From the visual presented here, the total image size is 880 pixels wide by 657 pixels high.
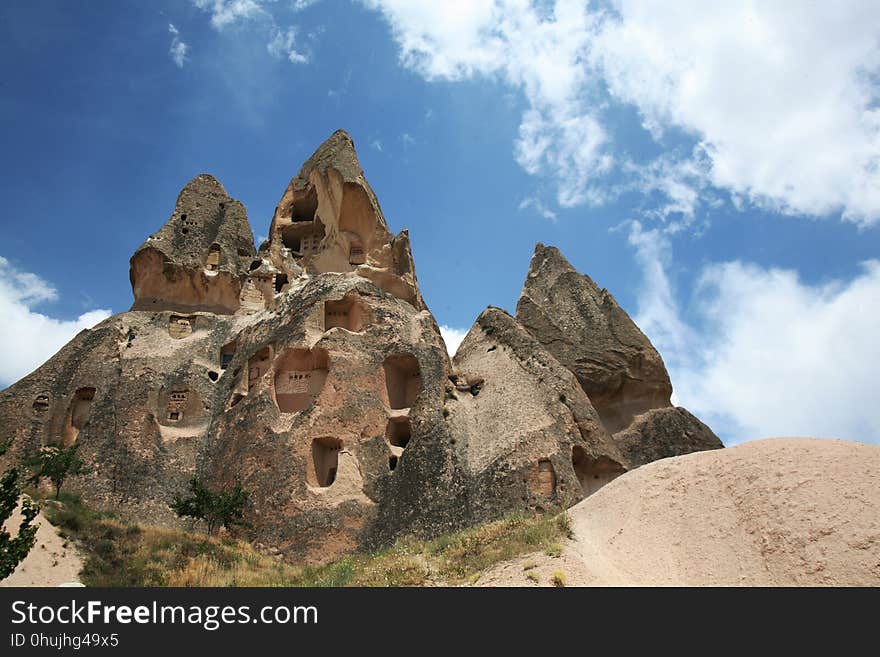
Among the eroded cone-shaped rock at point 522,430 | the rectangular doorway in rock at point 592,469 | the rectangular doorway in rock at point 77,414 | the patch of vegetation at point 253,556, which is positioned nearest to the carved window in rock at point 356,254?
the eroded cone-shaped rock at point 522,430

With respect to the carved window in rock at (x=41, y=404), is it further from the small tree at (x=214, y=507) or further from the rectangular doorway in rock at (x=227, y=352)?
the small tree at (x=214, y=507)

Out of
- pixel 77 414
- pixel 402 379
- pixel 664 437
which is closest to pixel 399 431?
pixel 402 379

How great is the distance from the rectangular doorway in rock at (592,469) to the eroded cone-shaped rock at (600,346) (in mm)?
7350

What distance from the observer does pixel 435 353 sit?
24422mm

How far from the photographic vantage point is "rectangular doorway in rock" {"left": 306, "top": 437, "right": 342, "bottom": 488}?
2158 centimetres

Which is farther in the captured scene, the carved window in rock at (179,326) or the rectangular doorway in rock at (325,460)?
the carved window in rock at (179,326)

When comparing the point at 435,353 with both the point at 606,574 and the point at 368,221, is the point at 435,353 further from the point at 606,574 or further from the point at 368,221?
the point at 606,574

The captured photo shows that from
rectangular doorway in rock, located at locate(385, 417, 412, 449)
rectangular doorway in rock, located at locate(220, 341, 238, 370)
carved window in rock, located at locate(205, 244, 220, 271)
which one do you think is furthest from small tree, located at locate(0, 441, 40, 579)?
carved window in rock, located at locate(205, 244, 220, 271)

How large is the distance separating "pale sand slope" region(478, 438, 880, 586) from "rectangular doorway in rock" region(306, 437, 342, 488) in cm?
1032

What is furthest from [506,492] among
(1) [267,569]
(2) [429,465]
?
(1) [267,569]

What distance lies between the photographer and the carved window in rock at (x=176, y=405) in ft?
80.6

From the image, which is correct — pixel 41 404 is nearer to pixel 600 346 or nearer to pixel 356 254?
pixel 356 254

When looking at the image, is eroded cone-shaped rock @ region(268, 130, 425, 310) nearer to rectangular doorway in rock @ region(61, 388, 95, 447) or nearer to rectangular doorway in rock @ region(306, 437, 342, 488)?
rectangular doorway in rock @ region(61, 388, 95, 447)

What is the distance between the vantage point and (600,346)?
29.5 m
